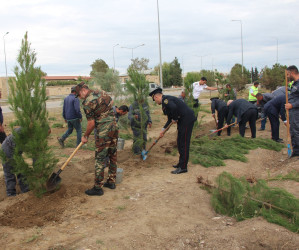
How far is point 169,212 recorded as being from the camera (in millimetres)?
4082

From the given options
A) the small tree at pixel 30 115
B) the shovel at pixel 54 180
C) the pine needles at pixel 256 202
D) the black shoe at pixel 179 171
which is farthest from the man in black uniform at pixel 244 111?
the small tree at pixel 30 115

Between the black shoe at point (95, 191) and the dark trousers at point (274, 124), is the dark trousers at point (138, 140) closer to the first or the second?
the black shoe at point (95, 191)

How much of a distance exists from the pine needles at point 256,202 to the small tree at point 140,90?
3.01 metres

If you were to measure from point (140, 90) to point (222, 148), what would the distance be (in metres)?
2.78

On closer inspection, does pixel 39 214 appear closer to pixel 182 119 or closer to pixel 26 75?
pixel 26 75

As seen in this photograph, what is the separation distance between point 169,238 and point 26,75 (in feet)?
9.99

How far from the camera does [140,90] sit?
6773mm

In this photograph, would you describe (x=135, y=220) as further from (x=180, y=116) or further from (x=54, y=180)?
(x=180, y=116)

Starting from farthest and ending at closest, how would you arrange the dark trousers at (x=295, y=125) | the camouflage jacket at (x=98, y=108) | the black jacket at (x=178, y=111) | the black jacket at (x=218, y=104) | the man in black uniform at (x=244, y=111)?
the black jacket at (x=218, y=104)
the man in black uniform at (x=244, y=111)
the dark trousers at (x=295, y=125)
the black jacket at (x=178, y=111)
the camouflage jacket at (x=98, y=108)

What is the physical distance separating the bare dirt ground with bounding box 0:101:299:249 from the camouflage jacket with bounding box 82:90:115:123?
1.29 metres

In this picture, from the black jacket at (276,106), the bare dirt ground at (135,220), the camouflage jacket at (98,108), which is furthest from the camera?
the black jacket at (276,106)

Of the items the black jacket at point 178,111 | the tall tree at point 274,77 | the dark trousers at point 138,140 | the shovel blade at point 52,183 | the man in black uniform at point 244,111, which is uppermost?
the tall tree at point 274,77

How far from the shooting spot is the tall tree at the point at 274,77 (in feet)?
80.3

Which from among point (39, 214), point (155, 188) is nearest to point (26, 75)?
point (39, 214)
